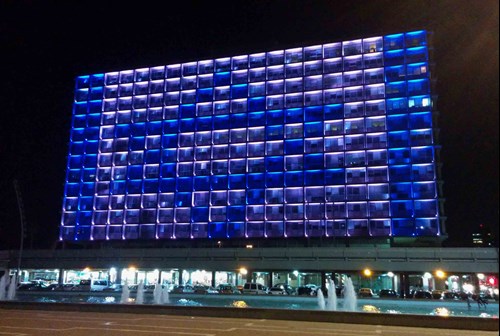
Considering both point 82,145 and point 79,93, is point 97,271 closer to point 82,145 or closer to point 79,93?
point 82,145

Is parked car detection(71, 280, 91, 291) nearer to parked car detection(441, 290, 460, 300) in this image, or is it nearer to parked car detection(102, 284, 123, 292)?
parked car detection(102, 284, 123, 292)

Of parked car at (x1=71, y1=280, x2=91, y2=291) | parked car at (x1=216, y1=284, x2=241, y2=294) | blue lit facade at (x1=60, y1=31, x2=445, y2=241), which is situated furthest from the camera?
blue lit facade at (x1=60, y1=31, x2=445, y2=241)

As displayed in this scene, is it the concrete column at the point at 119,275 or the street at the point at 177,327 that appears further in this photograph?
the concrete column at the point at 119,275

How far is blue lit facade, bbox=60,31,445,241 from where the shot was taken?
3334 inches

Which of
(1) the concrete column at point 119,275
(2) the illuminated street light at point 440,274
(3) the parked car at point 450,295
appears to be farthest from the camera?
(1) the concrete column at point 119,275

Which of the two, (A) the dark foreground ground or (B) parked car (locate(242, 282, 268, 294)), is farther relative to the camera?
(B) parked car (locate(242, 282, 268, 294))

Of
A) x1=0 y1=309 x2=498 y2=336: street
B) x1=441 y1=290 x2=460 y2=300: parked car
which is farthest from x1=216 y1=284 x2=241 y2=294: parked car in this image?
x1=0 y1=309 x2=498 y2=336: street

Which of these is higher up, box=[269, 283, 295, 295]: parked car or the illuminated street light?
the illuminated street light

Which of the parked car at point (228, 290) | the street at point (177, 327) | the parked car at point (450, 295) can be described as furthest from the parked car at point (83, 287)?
the parked car at point (450, 295)

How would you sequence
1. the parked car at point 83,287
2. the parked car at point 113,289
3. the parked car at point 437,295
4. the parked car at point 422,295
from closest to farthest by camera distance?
1. the parked car at point 437,295
2. the parked car at point 422,295
3. the parked car at point 113,289
4. the parked car at point 83,287

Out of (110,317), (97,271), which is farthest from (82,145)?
(110,317)

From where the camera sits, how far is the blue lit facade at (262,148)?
8469 centimetres

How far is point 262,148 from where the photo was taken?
93.9 m

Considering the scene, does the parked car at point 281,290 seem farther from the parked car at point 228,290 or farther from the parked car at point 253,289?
the parked car at point 228,290
